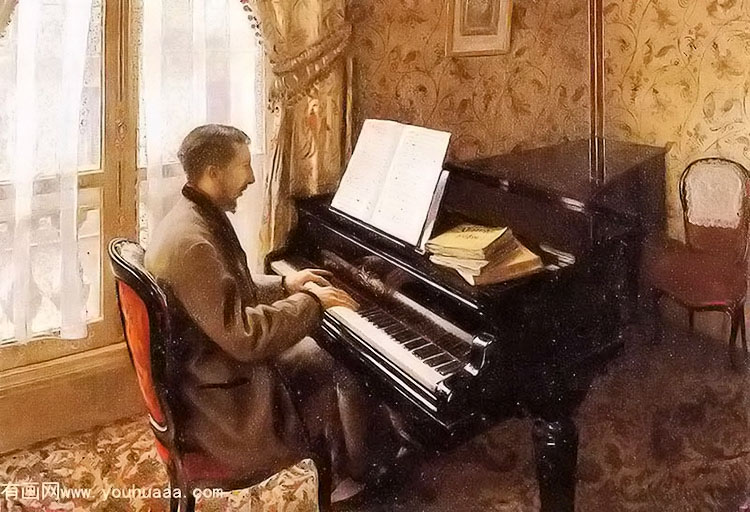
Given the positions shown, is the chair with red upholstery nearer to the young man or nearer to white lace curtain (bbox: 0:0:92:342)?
the young man

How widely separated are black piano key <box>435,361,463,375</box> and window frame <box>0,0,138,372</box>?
0.59m

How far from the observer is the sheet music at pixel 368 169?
141cm

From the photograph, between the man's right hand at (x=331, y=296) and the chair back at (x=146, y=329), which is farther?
the man's right hand at (x=331, y=296)

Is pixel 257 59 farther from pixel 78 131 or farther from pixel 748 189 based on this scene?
pixel 748 189

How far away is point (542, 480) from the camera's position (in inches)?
54.3

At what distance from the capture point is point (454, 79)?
1424 mm

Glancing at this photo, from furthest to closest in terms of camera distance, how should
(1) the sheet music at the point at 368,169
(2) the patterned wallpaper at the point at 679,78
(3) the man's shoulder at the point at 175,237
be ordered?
(1) the sheet music at the point at 368,169 → (3) the man's shoulder at the point at 175,237 → (2) the patterned wallpaper at the point at 679,78

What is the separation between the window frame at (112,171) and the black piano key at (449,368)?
59cm

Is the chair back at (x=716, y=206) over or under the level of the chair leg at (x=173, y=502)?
over

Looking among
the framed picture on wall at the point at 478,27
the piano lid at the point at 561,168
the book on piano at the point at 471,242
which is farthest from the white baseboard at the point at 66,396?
the framed picture on wall at the point at 478,27

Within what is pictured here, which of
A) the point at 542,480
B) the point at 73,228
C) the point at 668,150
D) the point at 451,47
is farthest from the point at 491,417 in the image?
the point at 73,228

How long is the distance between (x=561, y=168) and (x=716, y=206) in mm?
266

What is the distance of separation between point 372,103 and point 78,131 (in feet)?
1.75

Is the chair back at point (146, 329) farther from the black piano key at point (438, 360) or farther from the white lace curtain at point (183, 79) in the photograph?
the black piano key at point (438, 360)
